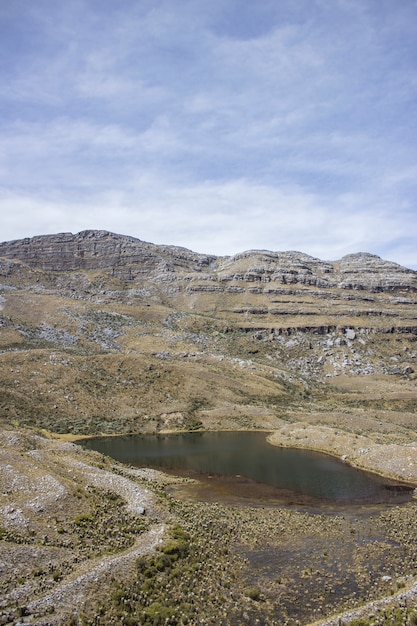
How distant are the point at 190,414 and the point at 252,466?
30.2 metres

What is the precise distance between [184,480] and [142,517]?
16.7 meters

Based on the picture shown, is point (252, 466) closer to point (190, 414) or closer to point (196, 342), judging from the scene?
point (190, 414)

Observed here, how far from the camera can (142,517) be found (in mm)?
32938

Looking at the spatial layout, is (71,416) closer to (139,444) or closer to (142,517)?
(139,444)

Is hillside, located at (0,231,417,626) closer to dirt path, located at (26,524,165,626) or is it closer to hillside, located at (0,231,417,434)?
dirt path, located at (26,524,165,626)

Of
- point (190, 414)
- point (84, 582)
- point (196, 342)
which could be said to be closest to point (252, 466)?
point (190, 414)

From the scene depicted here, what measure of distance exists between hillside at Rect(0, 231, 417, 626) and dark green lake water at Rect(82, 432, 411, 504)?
4107 millimetres

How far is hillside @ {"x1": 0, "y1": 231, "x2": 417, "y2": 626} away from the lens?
24.4 m

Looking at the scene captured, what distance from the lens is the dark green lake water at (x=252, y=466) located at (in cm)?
4550

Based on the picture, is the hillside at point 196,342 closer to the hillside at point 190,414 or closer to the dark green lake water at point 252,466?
the hillside at point 190,414

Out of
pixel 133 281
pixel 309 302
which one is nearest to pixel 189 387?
pixel 309 302

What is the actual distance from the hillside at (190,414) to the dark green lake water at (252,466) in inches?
162

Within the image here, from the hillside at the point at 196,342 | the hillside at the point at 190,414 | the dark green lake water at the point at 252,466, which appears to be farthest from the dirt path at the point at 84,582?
the hillside at the point at 196,342

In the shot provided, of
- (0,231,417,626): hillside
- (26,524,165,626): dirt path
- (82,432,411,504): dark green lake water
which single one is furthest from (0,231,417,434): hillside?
(26,524,165,626): dirt path
